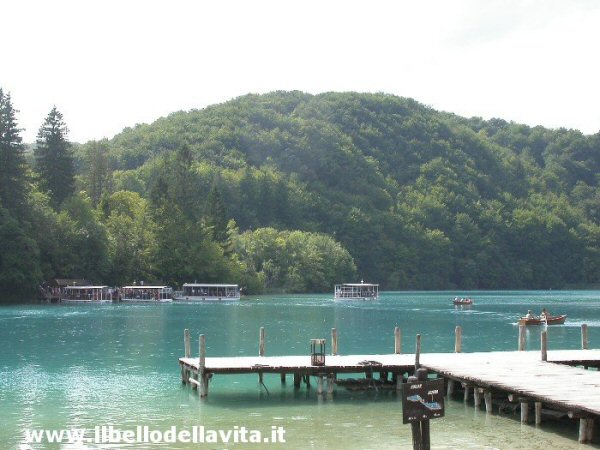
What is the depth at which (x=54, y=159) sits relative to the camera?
129 metres

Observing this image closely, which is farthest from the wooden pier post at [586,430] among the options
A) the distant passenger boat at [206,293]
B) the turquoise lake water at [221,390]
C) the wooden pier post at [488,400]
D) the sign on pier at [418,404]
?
the distant passenger boat at [206,293]

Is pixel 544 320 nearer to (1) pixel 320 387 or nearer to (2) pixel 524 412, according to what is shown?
(1) pixel 320 387

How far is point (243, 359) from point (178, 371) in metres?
6.25

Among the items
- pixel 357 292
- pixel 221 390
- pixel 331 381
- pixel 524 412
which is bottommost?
pixel 221 390

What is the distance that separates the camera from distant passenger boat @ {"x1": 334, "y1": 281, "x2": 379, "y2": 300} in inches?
5472

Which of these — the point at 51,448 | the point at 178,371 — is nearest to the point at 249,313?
the point at 178,371

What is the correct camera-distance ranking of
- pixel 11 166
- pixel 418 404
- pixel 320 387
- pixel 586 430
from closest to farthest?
pixel 418 404 → pixel 586 430 → pixel 320 387 → pixel 11 166

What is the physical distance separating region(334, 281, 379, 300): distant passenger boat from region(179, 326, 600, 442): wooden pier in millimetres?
99576

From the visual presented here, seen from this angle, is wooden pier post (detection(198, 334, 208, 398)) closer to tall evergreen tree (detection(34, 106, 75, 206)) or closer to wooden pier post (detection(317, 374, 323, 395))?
wooden pier post (detection(317, 374, 323, 395))

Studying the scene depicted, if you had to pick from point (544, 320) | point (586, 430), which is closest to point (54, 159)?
point (544, 320)

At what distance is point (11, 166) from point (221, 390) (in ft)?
274

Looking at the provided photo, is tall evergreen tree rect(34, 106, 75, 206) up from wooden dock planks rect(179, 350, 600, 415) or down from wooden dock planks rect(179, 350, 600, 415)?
up

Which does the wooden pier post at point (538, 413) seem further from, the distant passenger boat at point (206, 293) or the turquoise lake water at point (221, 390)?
the distant passenger boat at point (206, 293)

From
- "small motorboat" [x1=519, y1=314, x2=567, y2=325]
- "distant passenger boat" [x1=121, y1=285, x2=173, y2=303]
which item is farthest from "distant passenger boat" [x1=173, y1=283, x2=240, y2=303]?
"small motorboat" [x1=519, y1=314, x2=567, y2=325]
